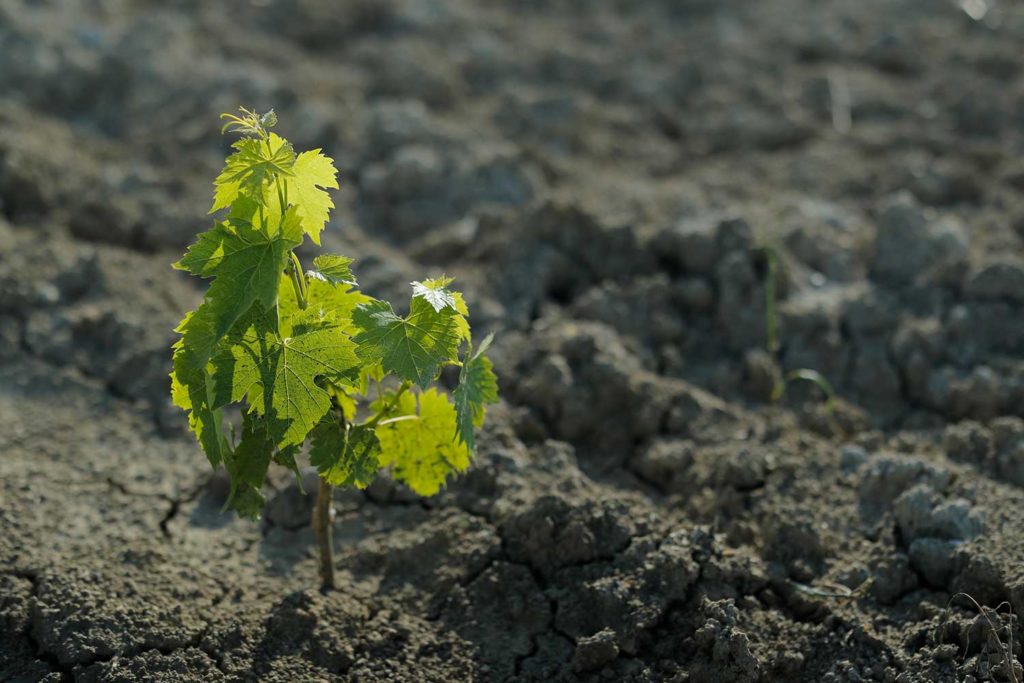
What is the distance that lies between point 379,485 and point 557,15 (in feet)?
14.3

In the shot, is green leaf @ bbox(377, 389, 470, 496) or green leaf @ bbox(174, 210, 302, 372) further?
green leaf @ bbox(377, 389, 470, 496)

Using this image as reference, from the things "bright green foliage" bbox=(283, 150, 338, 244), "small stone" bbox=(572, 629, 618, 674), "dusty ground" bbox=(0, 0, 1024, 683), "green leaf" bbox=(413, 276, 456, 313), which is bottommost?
"small stone" bbox=(572, 629, 618, 674)

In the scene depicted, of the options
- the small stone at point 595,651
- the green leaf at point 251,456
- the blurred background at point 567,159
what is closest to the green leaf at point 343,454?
the green leaf at point 251,456

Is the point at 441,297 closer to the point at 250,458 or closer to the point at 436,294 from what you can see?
the point at 436,294

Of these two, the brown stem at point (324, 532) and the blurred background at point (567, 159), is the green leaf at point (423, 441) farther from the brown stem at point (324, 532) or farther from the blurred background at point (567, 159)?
the blurred background at point (567, 159)

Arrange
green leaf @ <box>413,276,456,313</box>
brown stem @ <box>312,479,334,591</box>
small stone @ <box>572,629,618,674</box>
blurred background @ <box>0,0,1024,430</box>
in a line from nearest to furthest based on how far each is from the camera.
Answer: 1. green leaf @ <box>413,276,456,313</box>
2. small stone @ <box>572,629,618,674</box>
3. brown stem @ <box>312,479,334,591</box>
4. blurred background @ <box>0,0,1024,430</box>

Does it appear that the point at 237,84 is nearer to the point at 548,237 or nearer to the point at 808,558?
the point at 548,237

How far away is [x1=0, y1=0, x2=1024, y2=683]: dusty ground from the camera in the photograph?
11.3 ft

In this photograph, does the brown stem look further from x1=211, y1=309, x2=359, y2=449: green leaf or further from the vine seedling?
x1=211, y1=309, x2=359, y2=449: green leaf

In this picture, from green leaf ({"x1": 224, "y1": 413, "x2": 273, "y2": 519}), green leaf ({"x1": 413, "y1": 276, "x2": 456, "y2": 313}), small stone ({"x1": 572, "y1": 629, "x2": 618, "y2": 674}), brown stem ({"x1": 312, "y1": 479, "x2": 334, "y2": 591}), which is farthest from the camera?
brown stem ({"x1": 312, "y1": 479, "x2": 334, "y2": 591})

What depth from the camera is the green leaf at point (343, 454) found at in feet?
10.3

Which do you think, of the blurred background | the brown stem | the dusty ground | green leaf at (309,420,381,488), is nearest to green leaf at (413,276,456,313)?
green leaf at (309,420,381,488)

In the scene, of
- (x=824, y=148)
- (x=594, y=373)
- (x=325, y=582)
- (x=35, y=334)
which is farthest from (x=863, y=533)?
(x=35, y=334)

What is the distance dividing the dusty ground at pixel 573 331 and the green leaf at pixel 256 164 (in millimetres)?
1313
